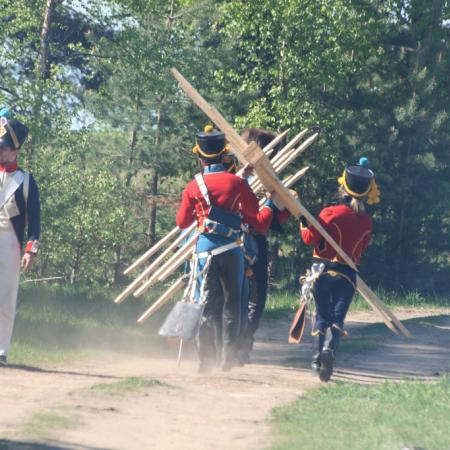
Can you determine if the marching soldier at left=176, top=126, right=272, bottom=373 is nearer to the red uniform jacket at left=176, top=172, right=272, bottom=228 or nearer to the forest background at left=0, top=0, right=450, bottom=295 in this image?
the red uniform jacket at left=176, top=172, right=272, bottom=228

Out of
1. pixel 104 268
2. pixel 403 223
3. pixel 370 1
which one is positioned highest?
pixel 370 1

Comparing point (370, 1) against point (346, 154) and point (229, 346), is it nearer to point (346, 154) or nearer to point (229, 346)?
point (346, 154)

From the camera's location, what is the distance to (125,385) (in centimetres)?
903

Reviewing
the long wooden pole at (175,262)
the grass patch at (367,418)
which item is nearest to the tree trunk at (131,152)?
the long wooden pole at (175,262)

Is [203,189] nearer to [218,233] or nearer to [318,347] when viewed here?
[218,233]

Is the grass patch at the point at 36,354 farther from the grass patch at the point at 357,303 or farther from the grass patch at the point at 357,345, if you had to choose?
the grass patch at the point at 357,303

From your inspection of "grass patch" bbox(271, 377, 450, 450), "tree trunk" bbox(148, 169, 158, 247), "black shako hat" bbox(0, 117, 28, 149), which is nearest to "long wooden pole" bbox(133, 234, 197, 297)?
"black shako hat" bbox(0, 117, 28, 149)

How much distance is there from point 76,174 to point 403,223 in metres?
10.6

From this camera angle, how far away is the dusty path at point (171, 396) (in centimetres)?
719

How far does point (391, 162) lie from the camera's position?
103 feet

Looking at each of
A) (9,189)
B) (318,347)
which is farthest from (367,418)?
(9,189)

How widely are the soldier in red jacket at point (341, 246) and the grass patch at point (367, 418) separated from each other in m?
0.68

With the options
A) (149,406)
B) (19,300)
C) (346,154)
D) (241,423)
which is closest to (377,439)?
(241,423)

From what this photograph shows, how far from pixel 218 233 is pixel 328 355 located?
1.37 metres
